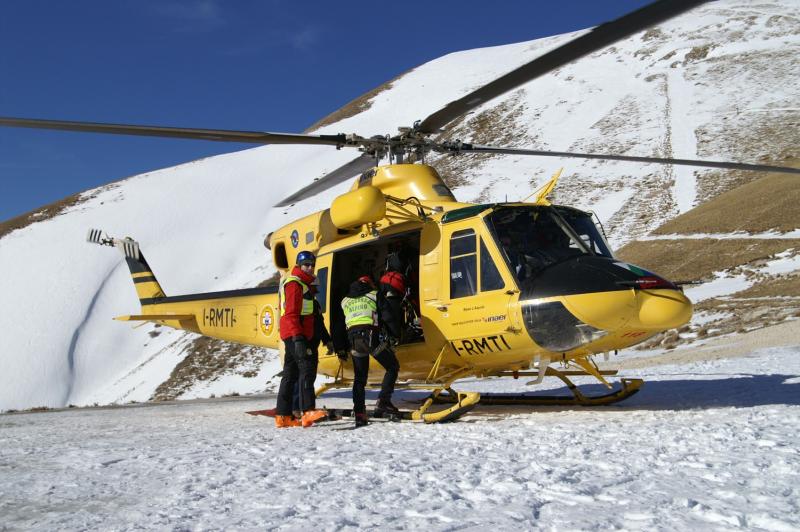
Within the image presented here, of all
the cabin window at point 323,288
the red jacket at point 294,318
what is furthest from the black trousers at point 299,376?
the cabin window at point 323,288

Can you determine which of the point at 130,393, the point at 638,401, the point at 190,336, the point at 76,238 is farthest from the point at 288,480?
the point at 76,238

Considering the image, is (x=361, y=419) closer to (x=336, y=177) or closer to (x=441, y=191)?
(x=441, y=191)

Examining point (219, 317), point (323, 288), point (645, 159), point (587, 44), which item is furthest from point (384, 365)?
point (219, 317)

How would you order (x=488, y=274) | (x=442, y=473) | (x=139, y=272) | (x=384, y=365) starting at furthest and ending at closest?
1. (x=139, y=272)
2. (x=384, y=365)
3. (x=488, y=274)
4. (x=442, y=473)

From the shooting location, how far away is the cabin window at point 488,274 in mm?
7329

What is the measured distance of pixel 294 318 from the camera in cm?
749

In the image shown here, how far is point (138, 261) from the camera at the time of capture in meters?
14.9

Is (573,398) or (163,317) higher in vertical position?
(163,317)

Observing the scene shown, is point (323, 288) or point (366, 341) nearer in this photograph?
point (366, 341)

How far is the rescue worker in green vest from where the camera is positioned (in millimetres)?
7543

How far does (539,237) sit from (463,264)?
932 mm

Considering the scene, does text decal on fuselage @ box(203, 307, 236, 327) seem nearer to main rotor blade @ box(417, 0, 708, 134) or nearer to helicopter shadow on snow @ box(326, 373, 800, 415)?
helicopter shadow on snow @ box(326, 373, 800, 415)

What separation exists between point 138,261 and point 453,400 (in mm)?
8934

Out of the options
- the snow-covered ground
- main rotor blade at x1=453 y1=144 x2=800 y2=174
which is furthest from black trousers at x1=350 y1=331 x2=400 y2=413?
main rotor blade at x1=453 y1=144 x2=800 y2=174
